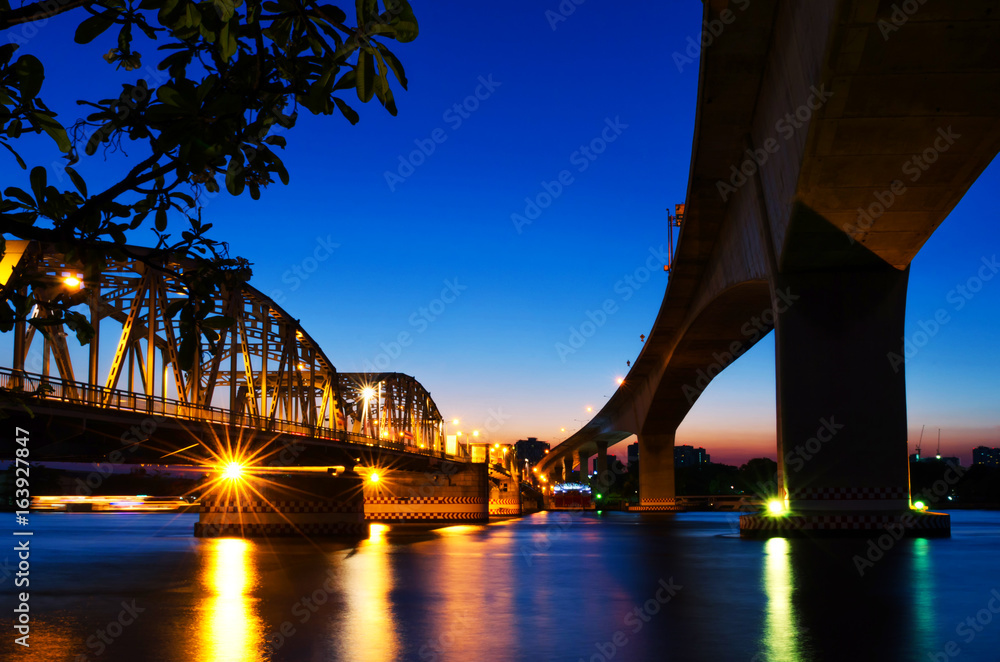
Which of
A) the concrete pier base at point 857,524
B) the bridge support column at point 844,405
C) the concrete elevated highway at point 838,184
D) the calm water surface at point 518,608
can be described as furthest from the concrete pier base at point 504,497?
the calm water surface at point 518,608

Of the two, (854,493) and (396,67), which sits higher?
(396,67)

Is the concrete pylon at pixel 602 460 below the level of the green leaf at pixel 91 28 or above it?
below

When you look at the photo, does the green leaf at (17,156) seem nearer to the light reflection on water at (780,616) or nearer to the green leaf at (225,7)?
the green leaf at (225,7)

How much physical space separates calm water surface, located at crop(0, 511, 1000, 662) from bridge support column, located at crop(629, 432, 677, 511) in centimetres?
6411

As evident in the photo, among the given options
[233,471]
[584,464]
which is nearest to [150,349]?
[233,471]

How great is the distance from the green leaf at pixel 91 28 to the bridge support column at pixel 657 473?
270ft

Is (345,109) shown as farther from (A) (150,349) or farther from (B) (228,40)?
(A) (150,349)

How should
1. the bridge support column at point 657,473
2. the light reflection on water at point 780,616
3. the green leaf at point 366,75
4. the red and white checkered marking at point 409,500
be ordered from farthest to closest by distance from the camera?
1. the bridge support column at point 657,473
2. the red and white checkered marking at point 409,500
3. the light reflection on water at point 780,616
4. the green leaf at point 366,75

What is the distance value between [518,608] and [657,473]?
253ft

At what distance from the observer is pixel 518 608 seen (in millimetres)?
11086

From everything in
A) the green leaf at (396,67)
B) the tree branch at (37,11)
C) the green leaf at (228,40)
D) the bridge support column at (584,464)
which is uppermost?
the tree branch at (37,11)

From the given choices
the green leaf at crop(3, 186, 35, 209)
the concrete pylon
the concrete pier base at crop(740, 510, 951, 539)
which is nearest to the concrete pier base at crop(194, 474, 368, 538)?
the concrete pier base at crop(740, 510, 951, 539)

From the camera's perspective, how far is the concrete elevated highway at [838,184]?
1661 centimetres

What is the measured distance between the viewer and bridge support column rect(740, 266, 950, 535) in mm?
25578
